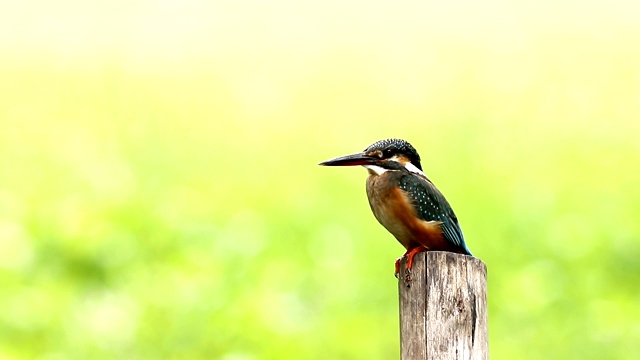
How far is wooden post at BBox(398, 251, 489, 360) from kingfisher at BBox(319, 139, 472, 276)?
647 mm

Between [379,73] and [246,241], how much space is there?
4.37 meters

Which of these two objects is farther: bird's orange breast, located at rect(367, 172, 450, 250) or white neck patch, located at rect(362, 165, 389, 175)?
white neck patch, located at rect(362, 165, 389, 175)

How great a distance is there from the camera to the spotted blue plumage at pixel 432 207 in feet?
14.6

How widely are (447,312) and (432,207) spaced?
0.92 meters

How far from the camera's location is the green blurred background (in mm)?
8078

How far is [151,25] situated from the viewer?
1455 cm

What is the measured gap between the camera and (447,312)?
142 inches

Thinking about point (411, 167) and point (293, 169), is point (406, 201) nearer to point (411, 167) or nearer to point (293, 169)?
point (411, 167)

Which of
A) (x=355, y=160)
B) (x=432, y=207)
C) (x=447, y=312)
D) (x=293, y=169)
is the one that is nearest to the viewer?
(x=447, y=312)

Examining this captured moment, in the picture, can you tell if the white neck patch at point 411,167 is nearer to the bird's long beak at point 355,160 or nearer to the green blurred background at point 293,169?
the bird's long beak at point 355,160

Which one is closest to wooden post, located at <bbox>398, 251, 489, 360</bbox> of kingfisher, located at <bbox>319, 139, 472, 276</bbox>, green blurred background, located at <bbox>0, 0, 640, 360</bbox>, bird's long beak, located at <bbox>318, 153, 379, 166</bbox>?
kingfisher, located at <bbox>319, 139, 472, 276</bbox>

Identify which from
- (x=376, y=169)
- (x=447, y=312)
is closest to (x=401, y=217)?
(x=376, y=169)

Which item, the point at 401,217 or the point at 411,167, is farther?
the point at 411,167

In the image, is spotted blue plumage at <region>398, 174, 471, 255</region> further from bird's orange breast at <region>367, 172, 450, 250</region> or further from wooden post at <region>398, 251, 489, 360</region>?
wooden post at <region>398, 251, 489, 360</region>
